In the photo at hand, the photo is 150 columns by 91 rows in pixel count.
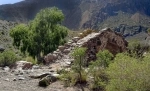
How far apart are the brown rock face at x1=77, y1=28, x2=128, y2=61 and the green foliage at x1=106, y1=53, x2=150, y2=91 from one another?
9601 millimetres

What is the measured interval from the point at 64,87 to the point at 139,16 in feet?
594

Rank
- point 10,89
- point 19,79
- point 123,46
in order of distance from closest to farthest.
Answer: point 10,89 → point 19,79 → point 123,46

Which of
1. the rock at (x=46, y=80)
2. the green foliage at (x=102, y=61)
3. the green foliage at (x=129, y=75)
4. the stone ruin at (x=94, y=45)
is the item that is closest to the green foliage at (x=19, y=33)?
the stone ruin at (x=94, y=45)

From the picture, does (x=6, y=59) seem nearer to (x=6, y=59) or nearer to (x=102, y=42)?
(x=6, y=59)

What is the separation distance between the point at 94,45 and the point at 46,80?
7941mm

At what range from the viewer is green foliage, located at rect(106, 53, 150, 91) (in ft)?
33.7

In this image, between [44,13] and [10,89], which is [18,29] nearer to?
[44,13]

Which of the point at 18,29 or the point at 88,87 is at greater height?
the point at 18,29

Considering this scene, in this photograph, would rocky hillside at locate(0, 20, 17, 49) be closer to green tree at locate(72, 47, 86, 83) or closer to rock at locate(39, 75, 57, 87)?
rock at locate(39, 75, 57, 87)

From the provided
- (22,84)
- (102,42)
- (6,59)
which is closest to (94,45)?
(102,42)

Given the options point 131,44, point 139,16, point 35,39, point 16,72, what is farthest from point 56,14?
point 139,16

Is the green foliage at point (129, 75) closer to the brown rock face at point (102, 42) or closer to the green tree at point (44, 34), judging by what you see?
the brown rock face at point (102, 42)

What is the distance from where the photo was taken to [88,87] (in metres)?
14.1

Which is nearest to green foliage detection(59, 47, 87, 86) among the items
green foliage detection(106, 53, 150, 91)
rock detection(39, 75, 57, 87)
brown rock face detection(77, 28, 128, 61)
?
rock detection(39, 75, 57, 87)
